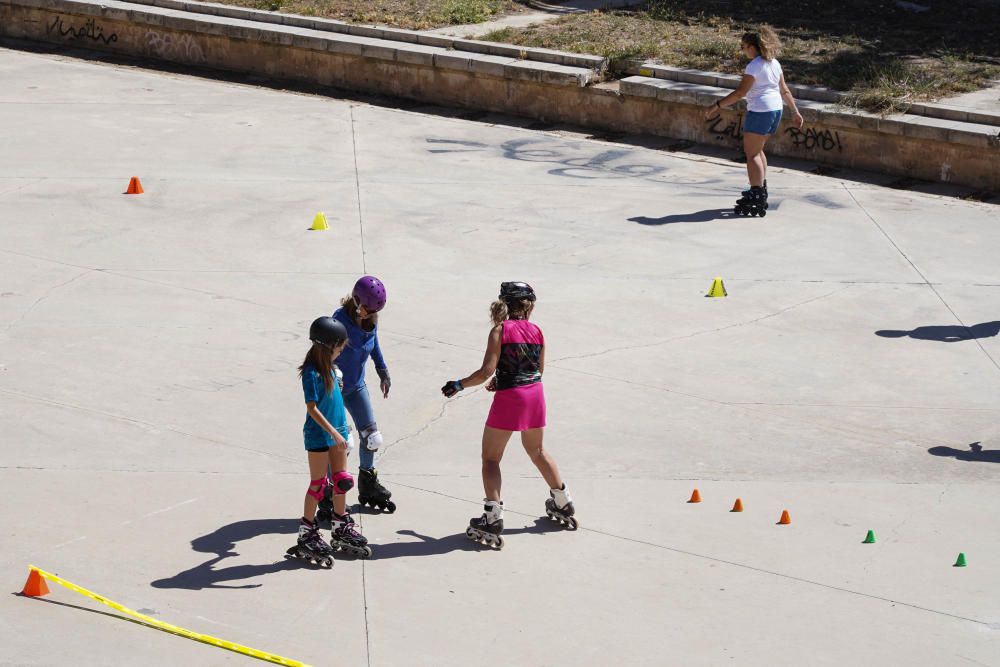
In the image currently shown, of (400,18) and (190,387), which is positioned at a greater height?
(400,18)

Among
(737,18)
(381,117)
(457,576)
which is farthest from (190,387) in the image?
(737,18)

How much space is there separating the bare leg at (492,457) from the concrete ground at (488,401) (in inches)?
11.7

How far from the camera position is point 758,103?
38.9ft

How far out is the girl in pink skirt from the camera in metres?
6.29

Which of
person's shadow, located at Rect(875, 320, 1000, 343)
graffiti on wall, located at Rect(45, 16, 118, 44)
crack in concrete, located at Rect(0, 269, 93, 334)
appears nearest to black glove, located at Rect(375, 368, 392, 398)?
crack in concrete, located at Rect(0, 269, 93, 334)

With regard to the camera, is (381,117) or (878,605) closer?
(878,605)

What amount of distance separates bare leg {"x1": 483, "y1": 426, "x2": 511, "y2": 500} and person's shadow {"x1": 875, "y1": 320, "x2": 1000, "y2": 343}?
3.98 metres

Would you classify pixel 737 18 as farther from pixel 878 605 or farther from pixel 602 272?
pixel 878 605

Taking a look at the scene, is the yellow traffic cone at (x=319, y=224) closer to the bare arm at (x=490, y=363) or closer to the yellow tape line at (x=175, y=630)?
the bare arm at (x=490, y=363)

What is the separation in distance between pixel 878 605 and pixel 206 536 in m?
3.07

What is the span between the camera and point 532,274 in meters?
10.3

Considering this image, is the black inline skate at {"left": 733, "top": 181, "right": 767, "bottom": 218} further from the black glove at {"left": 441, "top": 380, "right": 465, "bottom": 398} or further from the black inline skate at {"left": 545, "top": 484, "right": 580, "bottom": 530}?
the black glove at {"left": 441, "top": 380, "right": 465, "bottom": 398}

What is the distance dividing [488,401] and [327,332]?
2.40 meters

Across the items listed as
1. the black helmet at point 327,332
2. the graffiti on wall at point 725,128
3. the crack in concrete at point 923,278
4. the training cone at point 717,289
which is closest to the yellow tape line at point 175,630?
the black helmet at point 327,332
